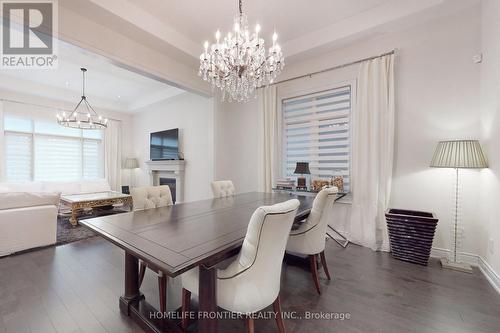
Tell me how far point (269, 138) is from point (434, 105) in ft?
7.79

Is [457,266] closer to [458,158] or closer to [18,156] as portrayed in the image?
[458,158]

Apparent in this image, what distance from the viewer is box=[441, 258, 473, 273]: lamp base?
2.38m

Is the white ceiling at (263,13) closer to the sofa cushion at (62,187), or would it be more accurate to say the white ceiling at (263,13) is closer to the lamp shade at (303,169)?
the lamp shade at (303,169)

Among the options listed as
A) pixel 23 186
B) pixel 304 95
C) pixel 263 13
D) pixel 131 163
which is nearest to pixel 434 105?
pixel 304 95

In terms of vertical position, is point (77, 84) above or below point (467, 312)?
above

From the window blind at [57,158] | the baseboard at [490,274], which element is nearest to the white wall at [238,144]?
the baseboard at [490,274]

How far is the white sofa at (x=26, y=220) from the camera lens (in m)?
2.78

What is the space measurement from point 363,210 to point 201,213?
239cm

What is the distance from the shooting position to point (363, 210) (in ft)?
10.3

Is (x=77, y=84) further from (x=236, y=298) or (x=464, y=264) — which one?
(x=464, y=264)

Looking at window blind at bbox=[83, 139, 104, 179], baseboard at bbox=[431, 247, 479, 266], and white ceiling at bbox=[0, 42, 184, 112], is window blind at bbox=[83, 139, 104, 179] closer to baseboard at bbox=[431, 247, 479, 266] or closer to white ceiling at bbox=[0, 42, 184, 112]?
white ceiling at bbox=[0, 42, 184, 112]

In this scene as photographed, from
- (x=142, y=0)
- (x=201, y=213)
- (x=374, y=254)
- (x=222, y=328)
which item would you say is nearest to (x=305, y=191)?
(x=374, y=254)

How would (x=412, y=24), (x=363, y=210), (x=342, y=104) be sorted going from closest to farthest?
(x=412, y=24), (x=363, y=210), (x=342, y=104)

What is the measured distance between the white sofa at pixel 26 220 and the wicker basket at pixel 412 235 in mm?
4633
